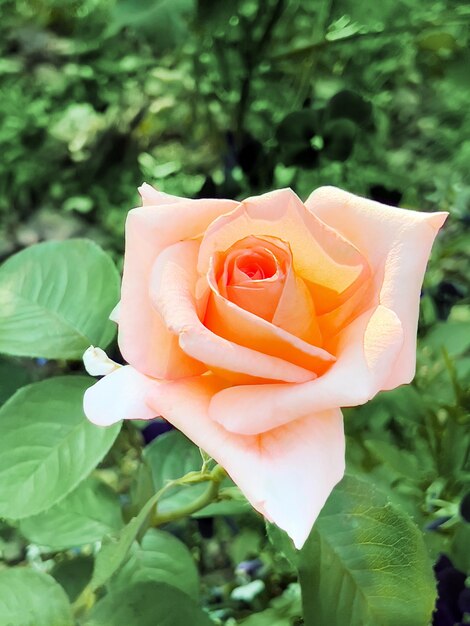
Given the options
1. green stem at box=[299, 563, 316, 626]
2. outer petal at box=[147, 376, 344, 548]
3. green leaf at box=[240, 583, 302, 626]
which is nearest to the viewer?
outer petal at box=[147, 376, 344, 548]

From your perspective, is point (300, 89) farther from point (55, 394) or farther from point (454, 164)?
point (55, 394)

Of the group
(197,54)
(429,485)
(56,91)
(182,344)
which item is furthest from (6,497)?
(56,91)

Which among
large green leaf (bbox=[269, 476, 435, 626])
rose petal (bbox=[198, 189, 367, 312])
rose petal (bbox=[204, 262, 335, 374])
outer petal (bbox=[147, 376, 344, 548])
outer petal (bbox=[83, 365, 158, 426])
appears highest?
rose petal (bbox=[198, 189, 367, 312])

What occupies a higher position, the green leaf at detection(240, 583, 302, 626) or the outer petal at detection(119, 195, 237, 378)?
the outer petal at detection(119, 195, 237, 378)

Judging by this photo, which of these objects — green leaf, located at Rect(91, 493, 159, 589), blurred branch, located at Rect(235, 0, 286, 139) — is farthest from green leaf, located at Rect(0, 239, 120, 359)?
blurred branch, located at Rect(235, 0, 286, 139)

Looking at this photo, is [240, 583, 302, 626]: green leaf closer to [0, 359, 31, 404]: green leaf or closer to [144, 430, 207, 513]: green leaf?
[144, 430, 207, 513]: green leaf

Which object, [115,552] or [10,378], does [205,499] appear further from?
[10,378]
